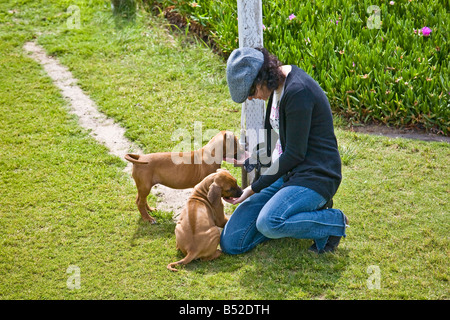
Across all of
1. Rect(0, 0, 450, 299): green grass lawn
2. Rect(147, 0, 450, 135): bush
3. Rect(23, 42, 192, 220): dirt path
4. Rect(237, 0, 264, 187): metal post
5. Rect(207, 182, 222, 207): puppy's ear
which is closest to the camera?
Rect(0, 0, 450, 299): green grass lawn

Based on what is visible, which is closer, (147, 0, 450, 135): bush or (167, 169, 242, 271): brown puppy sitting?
(167, 169, 242, 271): brown puppy sitting

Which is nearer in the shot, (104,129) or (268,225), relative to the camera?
(268,225)

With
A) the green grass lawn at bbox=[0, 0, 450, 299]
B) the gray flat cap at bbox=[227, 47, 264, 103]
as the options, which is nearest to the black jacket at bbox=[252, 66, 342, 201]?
the gray flat cap at bbox=[227, 47, 264, 103]

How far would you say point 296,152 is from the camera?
429 cm

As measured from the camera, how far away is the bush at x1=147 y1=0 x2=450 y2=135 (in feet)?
21.2

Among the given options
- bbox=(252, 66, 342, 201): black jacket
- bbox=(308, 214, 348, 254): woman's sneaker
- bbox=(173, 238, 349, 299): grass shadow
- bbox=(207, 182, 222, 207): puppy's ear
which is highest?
bbox=(252, 66, 342, 201): black jacket

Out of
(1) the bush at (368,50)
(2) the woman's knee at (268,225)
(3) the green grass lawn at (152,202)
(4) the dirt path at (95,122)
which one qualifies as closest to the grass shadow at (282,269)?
(3) the green grass lawn at (152,202)

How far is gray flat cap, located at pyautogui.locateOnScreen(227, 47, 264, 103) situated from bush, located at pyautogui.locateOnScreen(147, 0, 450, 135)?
8.62ft

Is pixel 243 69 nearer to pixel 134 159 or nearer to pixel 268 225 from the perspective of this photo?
pixel 268 225

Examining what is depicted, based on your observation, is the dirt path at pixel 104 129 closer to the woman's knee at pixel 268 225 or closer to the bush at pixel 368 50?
the bush at pixel 368 50

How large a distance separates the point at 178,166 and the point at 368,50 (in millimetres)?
3259

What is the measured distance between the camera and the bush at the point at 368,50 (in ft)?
21.2

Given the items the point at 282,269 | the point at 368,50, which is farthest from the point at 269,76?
the point at 368,50

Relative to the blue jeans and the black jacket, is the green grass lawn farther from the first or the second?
the black jacket
